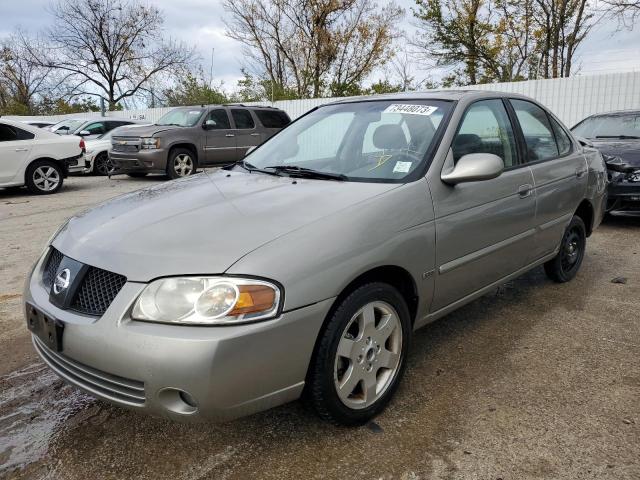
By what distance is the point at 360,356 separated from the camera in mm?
2342

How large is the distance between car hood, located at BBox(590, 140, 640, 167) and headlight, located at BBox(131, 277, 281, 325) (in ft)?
19.8

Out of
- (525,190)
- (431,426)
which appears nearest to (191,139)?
(525,190)

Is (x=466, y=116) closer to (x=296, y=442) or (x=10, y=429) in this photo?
(x=296, y=442)

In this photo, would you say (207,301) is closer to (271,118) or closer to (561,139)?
(561,139)

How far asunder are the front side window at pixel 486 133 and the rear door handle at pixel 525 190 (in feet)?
0.54

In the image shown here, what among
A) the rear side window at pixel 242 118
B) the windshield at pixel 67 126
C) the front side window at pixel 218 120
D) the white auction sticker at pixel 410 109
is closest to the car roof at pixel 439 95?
the white auction sticker at pixel 410 109

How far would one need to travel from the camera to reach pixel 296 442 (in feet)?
7.57

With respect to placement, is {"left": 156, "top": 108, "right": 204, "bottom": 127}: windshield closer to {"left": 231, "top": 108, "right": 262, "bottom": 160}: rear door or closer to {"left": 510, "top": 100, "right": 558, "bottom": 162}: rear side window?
{"left": 231, "top": 108, "right": 262, "bottom": 160}: rear door

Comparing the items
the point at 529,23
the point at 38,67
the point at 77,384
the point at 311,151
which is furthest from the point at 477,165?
the point at 38,67

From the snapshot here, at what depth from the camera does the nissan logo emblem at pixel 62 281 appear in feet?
7.17

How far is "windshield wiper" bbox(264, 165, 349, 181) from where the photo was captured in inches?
111

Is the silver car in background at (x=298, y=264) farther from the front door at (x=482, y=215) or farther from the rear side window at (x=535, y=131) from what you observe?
the rear side window at (x=535, y=131)

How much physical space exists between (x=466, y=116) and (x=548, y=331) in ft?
5.06

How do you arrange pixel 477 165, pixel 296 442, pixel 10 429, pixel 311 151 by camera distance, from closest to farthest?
pixel 296 442 < pixel 10 429 < pixel 477 165 < pixel 311 151
